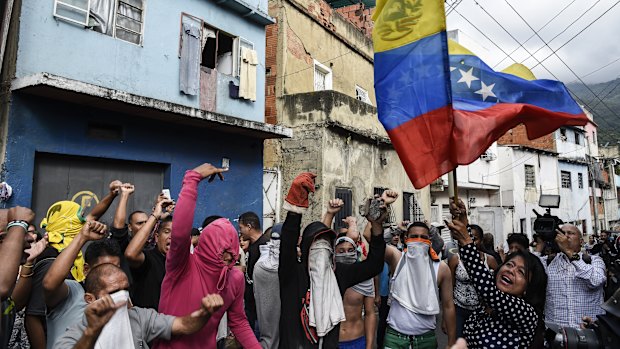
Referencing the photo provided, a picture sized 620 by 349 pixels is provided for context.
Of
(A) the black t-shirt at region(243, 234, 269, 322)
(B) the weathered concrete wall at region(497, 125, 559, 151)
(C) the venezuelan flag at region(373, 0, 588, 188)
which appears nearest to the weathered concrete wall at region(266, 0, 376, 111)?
(A) the black t-shirt at region(243, 234, 269, 322)

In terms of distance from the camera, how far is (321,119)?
Answer: 37.2ft

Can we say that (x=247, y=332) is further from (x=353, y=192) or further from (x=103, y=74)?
(x=353, y=192)

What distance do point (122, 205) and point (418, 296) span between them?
262 cm

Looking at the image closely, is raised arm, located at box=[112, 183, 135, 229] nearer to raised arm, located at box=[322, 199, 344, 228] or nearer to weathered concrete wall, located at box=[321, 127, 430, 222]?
raised arm, located at box=[322, 199, 344, 228]

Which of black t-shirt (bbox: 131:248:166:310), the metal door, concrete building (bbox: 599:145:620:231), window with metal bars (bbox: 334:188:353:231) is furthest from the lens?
concrete building (bbox: 599:145:620:231)

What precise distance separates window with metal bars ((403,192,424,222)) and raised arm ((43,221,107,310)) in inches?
518

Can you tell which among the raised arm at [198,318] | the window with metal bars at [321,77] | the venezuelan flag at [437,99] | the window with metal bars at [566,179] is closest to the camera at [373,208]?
the venezuelan flag at [437,99]

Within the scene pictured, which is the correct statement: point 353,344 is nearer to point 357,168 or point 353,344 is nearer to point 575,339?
point 575,339

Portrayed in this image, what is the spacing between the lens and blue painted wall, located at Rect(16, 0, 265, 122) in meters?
6.84

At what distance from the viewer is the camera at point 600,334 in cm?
199

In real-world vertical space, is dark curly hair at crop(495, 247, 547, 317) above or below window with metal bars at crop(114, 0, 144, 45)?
below

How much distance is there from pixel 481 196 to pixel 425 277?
19958 mm

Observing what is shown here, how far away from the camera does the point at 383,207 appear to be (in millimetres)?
3205

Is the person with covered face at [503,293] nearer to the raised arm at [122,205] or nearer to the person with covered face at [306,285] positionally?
the person with covered face at [306,285]
